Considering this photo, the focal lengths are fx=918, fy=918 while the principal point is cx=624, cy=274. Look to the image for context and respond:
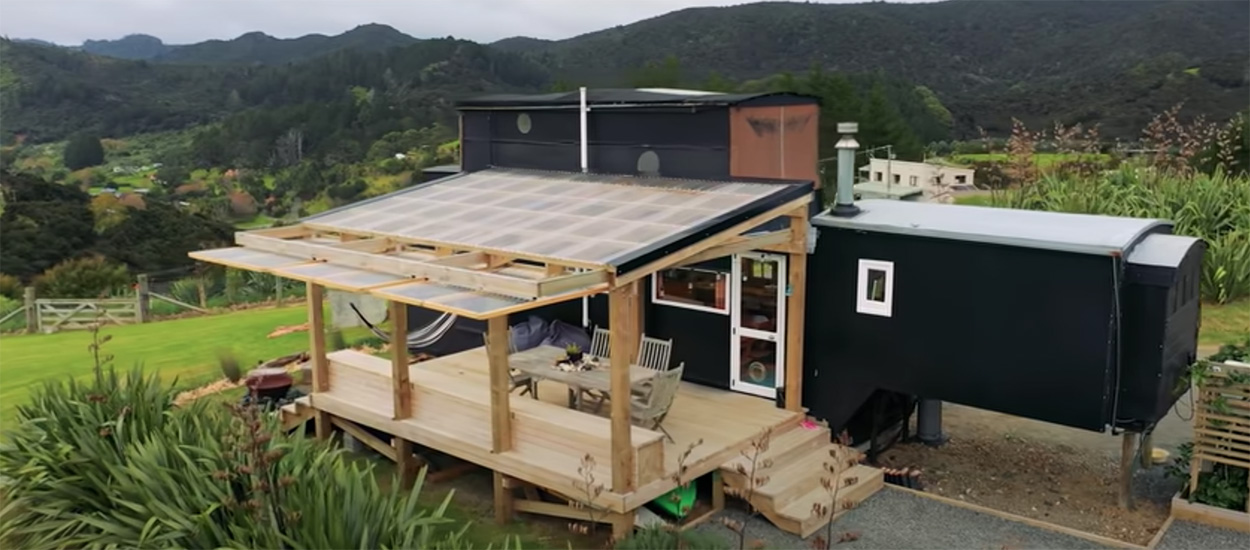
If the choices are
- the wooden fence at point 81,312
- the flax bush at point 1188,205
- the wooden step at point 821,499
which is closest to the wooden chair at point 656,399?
the wooden step at point 821,499

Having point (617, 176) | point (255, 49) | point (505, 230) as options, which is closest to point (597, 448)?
point (505, 230)

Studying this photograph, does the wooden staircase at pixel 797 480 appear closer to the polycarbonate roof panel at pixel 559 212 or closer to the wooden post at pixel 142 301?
the polycarbonate roof panel at pixel 559 212

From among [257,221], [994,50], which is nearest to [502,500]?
[257,221]

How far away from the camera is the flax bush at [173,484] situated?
5598 mm

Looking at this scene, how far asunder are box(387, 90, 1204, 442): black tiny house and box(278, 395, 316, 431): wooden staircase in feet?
10.2

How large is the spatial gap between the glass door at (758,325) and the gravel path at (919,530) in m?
1.75

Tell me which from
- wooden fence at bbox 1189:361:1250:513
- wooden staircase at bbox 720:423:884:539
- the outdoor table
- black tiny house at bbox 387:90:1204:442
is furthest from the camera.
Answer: the outdoor table

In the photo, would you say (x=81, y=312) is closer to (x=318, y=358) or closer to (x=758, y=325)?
(x=318, y=358)

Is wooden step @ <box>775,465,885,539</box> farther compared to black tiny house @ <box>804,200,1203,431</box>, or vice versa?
black tiny house @ <box>804,200,1203,431</box>

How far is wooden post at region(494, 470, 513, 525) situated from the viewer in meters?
7.58

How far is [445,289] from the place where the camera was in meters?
7.08

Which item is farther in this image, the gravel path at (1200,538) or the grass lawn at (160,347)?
the grass lawn at (160,347)

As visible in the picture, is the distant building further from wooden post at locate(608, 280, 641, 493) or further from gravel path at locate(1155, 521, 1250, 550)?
wooden post at locate(608, 280, 641, 493)

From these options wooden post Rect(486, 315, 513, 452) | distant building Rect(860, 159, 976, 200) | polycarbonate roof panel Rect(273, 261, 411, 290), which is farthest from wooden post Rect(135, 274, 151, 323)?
distant building Rect(860, 159, 976, 200)
